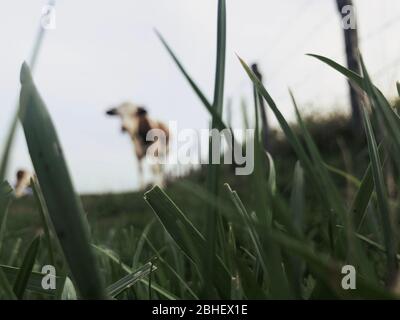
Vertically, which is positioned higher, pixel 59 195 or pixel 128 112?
pixel 128 112

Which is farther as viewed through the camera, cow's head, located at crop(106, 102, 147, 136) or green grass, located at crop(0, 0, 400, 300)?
cow's head, located at crop(106, 102, 147, 136)

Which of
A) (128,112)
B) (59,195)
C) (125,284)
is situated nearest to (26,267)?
(125,284)

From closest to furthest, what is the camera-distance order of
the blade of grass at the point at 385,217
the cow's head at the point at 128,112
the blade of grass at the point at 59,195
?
1. the blade of grass at the point at 59,195
2. the blade of grass at the point at 385,217
3. the cow's head at the point at 128,112

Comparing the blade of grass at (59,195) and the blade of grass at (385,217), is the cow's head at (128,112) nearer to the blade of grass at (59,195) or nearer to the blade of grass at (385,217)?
the blade of grass at (385,217)

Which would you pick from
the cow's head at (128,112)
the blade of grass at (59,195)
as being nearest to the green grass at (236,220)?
the blade of grass at (59,195)

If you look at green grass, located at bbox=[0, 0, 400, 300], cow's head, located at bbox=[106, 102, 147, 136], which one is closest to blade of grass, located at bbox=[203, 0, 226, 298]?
green grass, located at bbox=[0, 0, 400, 300]

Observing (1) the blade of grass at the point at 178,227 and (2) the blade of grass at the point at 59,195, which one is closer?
(2) the blade of grass at the point at 59,195

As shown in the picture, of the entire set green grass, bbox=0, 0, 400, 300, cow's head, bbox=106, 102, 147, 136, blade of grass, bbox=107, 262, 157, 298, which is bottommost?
blade of grass, bbox=107, 262, 157, 298

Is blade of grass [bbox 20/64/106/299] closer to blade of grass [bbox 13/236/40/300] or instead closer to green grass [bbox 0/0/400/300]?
green grass [bbox 0/0/400/300]

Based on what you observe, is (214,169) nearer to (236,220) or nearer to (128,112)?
(236,220)

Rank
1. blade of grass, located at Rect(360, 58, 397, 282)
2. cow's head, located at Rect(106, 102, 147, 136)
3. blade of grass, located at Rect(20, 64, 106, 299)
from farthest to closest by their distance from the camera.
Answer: cow's head, located at Rect(106, 102, 147, 136) < blade of grass, located at Rect(360, 58, 397, 282) < blade of grass, located at Rect(20, 64, 106, 299)

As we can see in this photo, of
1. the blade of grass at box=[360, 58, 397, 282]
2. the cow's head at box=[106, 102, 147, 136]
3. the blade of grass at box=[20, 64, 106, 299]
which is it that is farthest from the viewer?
the cow's head at box=[106, 102, 147, 136]

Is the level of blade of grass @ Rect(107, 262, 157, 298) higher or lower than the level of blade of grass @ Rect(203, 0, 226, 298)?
lower
